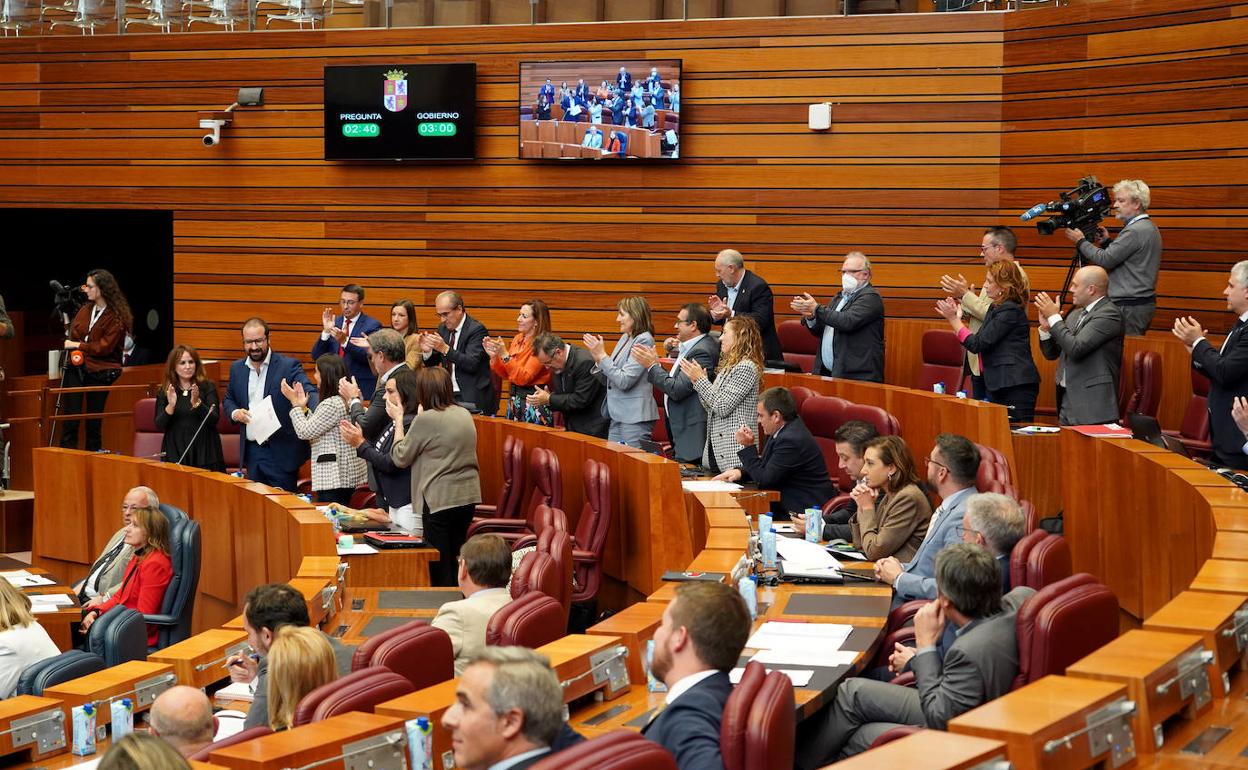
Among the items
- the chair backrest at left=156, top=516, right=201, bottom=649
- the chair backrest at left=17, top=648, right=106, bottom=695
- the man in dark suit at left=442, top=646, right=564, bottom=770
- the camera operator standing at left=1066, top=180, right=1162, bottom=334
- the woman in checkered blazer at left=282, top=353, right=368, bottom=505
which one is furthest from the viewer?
the camera operator standing at left=1066, top=180, right=1162, bottom=334

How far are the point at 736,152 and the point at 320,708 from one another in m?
7.99

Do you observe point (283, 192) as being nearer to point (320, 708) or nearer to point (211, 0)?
point (211, 0)

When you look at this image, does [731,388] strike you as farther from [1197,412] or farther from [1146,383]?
[1197,412]

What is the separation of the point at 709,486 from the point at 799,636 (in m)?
2.32

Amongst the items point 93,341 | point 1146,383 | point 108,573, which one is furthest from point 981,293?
point 93,341

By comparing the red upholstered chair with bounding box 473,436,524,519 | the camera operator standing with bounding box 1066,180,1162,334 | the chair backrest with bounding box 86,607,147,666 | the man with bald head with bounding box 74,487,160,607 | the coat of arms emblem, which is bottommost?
the man with bald head with bounding box 74,487,160,607

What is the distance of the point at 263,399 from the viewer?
856cm

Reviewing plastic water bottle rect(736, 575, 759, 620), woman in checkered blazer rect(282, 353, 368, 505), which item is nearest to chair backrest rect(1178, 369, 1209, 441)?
plastic water bottle rect(736, 575, 759, 620)

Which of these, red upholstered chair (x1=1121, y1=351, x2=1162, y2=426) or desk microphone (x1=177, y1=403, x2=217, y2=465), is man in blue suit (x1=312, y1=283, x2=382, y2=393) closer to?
desk microphone (x1=177, y1=403, x2=217, y2=465)

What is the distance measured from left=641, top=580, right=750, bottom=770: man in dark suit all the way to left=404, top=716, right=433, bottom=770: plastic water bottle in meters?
0.48

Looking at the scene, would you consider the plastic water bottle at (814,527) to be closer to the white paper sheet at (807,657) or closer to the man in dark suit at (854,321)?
the white paper sheet at (807,657)

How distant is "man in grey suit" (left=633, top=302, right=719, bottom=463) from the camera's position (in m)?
7.68

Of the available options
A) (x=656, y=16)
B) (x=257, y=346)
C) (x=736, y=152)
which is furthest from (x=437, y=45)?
(x=257, y=346)

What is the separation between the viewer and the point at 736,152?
1087cm
